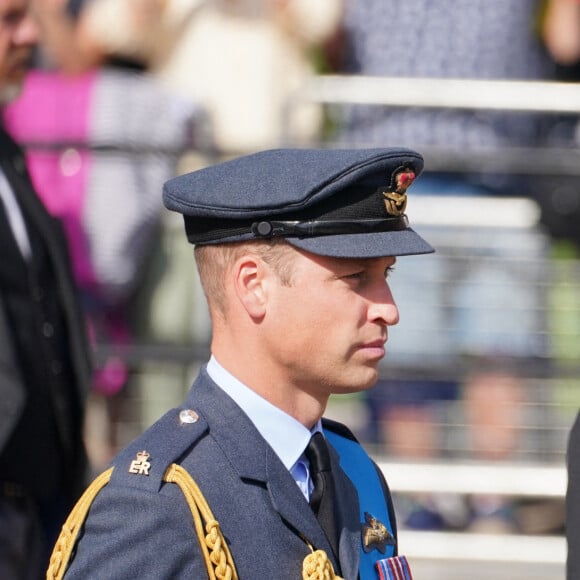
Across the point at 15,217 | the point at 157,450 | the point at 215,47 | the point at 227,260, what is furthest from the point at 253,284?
the point at 215,47

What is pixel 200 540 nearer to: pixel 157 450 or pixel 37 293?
pixel 157 450

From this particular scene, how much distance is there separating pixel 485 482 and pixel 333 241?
3.72m

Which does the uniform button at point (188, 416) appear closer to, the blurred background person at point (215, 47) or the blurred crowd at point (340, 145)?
the blurred crowd at point (340, 145)

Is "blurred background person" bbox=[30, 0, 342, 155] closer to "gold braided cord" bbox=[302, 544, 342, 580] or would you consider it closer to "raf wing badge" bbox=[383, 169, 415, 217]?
"raf wing badge" bbox=[383, 169, 415, 217]

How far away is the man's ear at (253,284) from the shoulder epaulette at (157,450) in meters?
0.22

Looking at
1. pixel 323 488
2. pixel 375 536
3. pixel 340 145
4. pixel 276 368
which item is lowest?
pixel 340 145

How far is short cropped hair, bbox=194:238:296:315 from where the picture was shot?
251 cm

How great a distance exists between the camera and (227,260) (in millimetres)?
2561

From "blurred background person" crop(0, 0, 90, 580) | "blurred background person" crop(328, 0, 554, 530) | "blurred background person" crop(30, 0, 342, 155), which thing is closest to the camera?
"blurred background person" crop(0, 0, 90, 580)

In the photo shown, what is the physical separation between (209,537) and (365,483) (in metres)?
0.52

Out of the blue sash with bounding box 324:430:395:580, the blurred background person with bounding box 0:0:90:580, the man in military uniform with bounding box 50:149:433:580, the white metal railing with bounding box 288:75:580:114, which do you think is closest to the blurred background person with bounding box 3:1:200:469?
the white metal railing with bounding box 288:75:580:114

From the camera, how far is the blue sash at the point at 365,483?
2.63 meters

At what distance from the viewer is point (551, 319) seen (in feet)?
19.6

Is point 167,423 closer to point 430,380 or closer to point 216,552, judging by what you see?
point 216,552
